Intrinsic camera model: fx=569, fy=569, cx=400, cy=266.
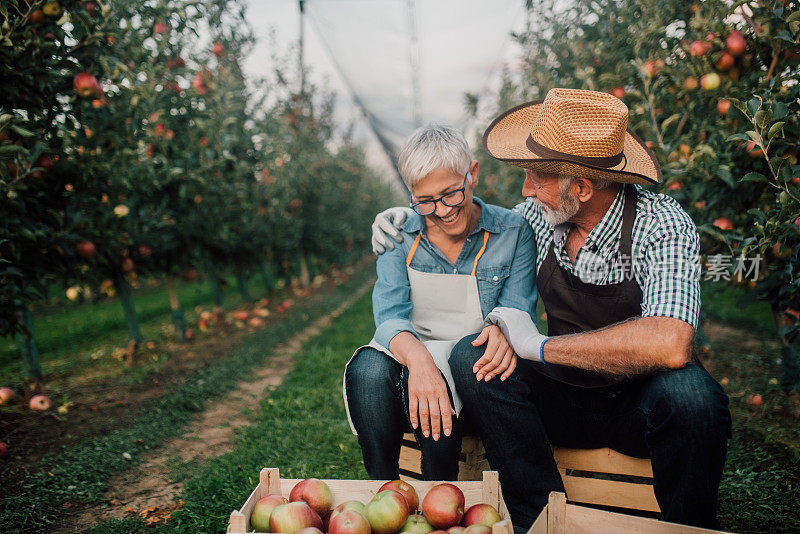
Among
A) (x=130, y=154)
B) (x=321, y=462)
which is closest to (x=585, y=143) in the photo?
(x=321, y=462)

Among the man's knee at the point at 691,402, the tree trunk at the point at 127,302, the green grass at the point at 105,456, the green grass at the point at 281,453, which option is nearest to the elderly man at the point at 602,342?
the man's knee at the point at 691,402

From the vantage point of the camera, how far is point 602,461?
1.92m

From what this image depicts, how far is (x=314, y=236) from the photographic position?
376 inches

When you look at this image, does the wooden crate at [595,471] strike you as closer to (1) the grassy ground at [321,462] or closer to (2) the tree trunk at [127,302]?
(1) the grassy ground at [321,462]

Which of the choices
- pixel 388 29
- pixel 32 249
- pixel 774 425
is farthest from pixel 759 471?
pixel 388 29

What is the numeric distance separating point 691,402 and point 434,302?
990 mm

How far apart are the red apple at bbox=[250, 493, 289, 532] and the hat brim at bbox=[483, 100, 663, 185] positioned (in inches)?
A: 52.1

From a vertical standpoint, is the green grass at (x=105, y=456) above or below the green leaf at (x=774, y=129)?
below

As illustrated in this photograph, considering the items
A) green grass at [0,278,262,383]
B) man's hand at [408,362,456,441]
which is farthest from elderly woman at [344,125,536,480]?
green grass at [0,278,262,383]

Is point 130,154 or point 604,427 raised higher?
point 130,154

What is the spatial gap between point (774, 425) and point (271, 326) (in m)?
4.94

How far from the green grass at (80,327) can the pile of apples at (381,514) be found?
4.05 m

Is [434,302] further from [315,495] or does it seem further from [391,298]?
[315,495]

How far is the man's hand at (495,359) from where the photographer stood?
6.07 ft
